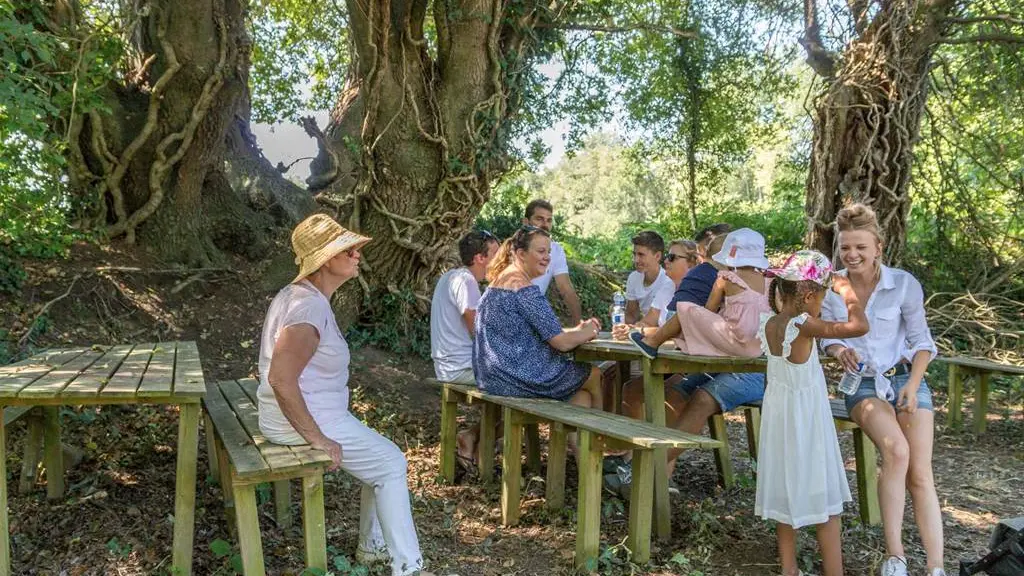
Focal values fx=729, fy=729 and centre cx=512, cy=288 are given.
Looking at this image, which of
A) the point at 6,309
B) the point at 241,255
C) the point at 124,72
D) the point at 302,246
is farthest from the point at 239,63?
the point at 302,246

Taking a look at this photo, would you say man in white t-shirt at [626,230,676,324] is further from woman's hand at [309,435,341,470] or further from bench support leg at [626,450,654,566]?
woman's hand at [309,435,341,470]

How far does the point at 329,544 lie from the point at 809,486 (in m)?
2.19

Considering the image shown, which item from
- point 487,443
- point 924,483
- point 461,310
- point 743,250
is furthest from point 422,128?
point 924,483

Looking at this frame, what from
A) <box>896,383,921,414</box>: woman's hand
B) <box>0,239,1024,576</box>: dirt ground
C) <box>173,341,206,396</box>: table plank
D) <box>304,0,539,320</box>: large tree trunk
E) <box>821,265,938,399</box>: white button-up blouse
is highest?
<box>304,0,539,320</box>: large tree trunk

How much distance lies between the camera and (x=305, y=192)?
8.99 meters

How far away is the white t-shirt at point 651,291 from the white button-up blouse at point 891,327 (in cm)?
181

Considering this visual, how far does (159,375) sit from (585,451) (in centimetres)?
196

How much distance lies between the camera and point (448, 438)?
4.60 meters

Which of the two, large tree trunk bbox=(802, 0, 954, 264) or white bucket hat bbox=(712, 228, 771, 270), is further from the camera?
large tree trunk bbox=(802, 0, 954, 264)

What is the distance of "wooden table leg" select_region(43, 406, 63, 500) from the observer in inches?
152

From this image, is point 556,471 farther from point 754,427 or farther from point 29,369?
point 29,369

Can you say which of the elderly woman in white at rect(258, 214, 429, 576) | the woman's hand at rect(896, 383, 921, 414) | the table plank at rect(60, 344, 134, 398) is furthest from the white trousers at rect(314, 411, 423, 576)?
the woman's hand at rect(896, 383, 921, 414)

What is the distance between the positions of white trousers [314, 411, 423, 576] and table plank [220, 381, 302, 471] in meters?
0.22

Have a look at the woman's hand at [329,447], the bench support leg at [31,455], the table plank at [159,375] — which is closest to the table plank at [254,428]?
the woman's hand at [329,447]
